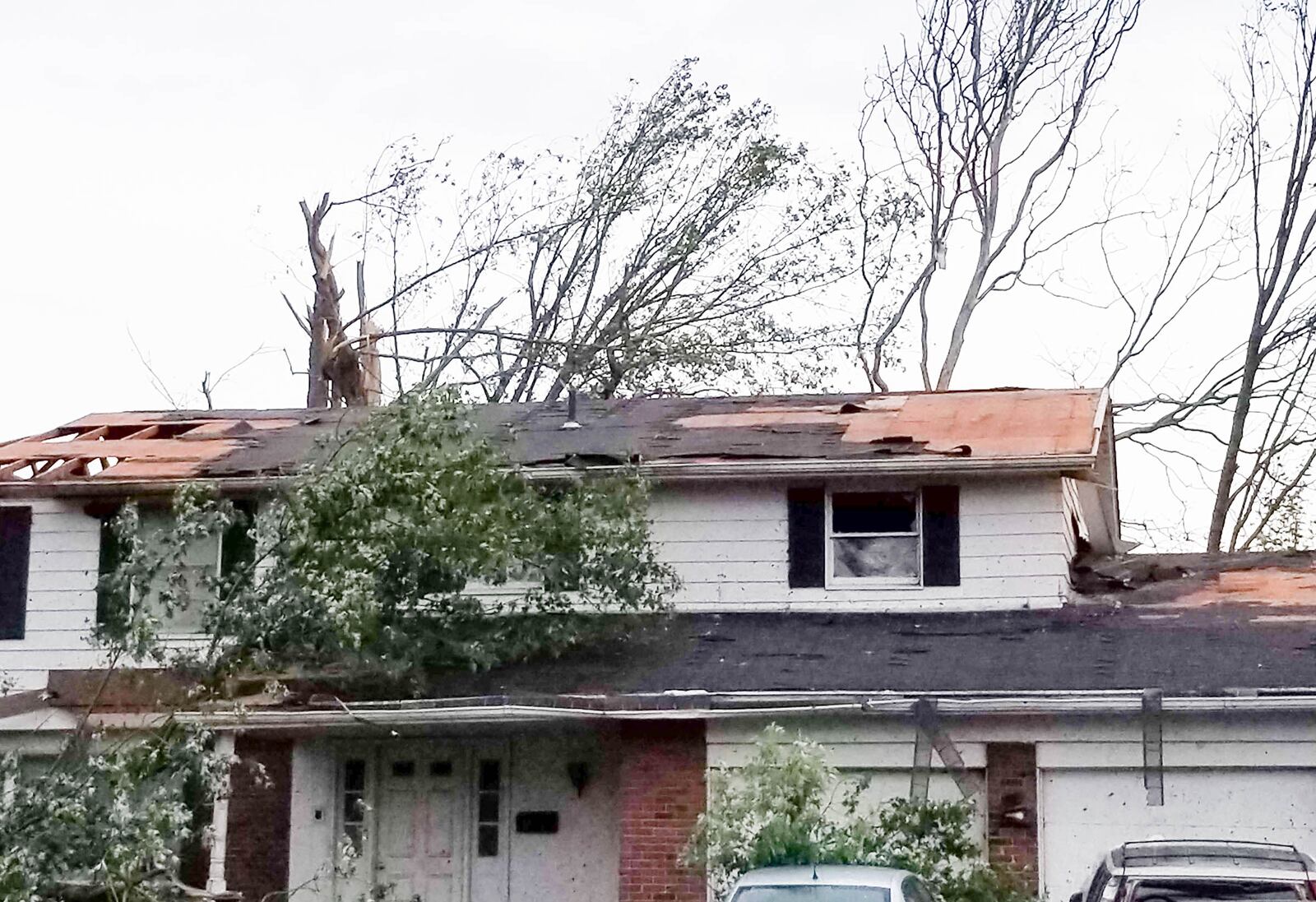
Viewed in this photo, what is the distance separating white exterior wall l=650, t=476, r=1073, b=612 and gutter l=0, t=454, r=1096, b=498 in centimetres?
28

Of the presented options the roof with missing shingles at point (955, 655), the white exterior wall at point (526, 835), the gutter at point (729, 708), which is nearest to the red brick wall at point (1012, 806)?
the gutter at point (729, 708)

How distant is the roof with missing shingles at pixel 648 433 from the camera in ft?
56.0

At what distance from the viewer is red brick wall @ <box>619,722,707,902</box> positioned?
1484cm

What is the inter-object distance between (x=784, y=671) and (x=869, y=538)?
2.31 meters

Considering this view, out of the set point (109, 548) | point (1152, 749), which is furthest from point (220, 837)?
point (1152, 749)

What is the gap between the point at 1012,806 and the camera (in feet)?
47.3

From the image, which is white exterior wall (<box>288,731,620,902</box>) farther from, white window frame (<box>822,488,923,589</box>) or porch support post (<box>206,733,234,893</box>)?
white window frame (<box>822,488,923,589</box>)

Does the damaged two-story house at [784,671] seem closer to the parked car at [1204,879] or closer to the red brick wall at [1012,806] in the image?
the red brick wall at [1012,806]

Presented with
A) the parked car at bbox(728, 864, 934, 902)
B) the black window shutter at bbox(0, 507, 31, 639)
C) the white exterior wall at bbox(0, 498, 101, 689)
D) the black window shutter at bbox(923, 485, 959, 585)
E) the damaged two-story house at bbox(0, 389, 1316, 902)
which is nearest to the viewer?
the parked car at bbox(728, 864, 934, 902)

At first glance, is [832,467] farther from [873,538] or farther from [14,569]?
[14,569]

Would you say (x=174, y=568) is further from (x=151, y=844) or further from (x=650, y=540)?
(x=650, y=540)

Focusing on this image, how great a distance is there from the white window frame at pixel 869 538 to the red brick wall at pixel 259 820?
5.28 metres

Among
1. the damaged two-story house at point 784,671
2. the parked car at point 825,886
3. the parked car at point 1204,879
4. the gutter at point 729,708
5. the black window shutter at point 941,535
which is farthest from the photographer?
the black window shutter at point 941,535

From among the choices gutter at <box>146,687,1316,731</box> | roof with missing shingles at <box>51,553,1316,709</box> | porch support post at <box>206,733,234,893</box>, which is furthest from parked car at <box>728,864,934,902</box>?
porch support post at <box>206,733,234,893</box>
